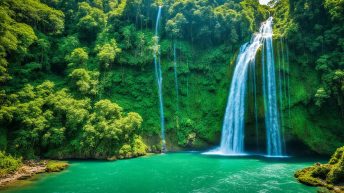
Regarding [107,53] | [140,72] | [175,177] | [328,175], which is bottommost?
[175,177]

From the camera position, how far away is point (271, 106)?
29000 mm

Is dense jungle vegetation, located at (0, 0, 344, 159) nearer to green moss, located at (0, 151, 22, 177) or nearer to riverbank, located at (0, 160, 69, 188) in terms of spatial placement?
green moss, located at (0, 151, 22, 177)

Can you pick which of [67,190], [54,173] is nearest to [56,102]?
[54,173]

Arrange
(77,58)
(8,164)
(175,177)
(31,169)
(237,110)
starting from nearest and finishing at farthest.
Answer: (175,177) → (8,164) → (31,169) → (237,110) → (77,58)

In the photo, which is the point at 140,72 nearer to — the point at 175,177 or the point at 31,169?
the point at 31,169

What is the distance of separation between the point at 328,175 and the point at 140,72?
23.3 meters

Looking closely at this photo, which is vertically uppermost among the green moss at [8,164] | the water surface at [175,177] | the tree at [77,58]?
the tree at [77,58]

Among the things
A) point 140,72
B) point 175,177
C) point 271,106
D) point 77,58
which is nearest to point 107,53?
point 77,58

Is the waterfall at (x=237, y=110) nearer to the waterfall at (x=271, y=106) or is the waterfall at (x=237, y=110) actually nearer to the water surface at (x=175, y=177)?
the waterfall at (x=271, y=106)

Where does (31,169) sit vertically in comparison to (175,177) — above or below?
above

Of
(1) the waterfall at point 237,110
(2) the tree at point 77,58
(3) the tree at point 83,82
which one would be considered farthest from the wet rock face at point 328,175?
(2) the tree at point 77,58

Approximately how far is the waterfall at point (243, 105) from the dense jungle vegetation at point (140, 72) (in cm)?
90

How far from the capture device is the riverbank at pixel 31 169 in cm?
A: 1950

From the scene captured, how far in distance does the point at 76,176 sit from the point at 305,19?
2590 cm
